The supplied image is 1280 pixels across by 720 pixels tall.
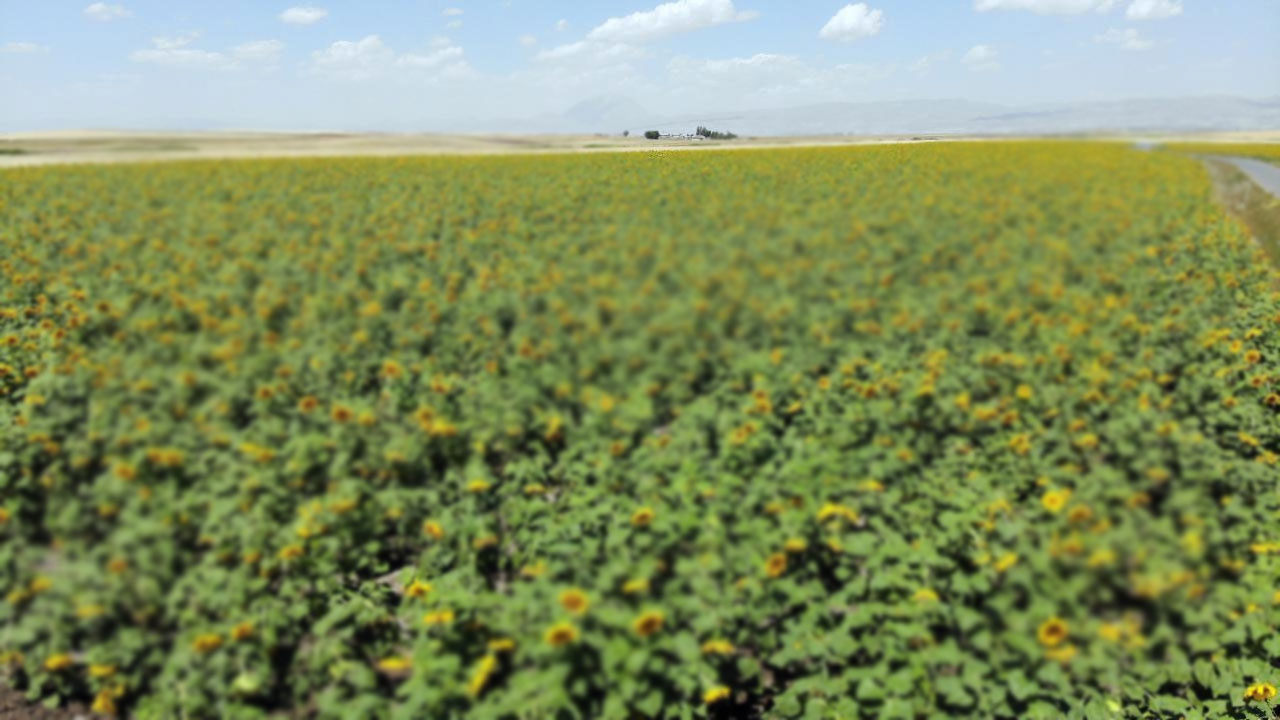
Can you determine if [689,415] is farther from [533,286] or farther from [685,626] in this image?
[533,286]

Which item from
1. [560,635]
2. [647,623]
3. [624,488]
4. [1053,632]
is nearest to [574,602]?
[560,635]

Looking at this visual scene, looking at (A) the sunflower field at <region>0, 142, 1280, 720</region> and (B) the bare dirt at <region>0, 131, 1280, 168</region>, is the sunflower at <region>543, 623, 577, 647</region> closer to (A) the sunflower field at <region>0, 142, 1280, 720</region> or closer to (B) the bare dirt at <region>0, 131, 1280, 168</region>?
(A) the sunflower field at <region>0, 142, 1280, 720</region>

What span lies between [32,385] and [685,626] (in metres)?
5.44

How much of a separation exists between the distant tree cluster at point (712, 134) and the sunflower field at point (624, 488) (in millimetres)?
43856

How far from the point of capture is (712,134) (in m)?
50.0

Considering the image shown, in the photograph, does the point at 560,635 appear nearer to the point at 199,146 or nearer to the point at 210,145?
the point at 199,146

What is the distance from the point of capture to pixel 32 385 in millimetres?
4867

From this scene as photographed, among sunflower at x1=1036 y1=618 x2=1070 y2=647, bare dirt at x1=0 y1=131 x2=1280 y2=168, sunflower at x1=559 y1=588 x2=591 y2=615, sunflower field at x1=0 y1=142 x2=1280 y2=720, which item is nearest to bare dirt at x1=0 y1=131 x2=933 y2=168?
bare dirt at x1=0 y1=131 x2=1280 y2=168

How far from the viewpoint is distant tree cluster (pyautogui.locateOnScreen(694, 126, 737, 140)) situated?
48.2 m

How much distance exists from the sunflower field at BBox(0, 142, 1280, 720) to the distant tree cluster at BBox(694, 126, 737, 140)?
1727 inches

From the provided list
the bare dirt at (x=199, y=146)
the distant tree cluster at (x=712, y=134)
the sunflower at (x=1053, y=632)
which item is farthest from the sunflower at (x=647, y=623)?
the distant tree cluster at (x=712, y=134)

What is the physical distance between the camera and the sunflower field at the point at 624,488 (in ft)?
11.2

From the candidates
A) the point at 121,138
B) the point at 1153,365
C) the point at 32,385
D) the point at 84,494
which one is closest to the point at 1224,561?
the point at 1153,365

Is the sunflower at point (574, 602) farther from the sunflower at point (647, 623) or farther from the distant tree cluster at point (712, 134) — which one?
the distant tree cluster at point (712, 134)
